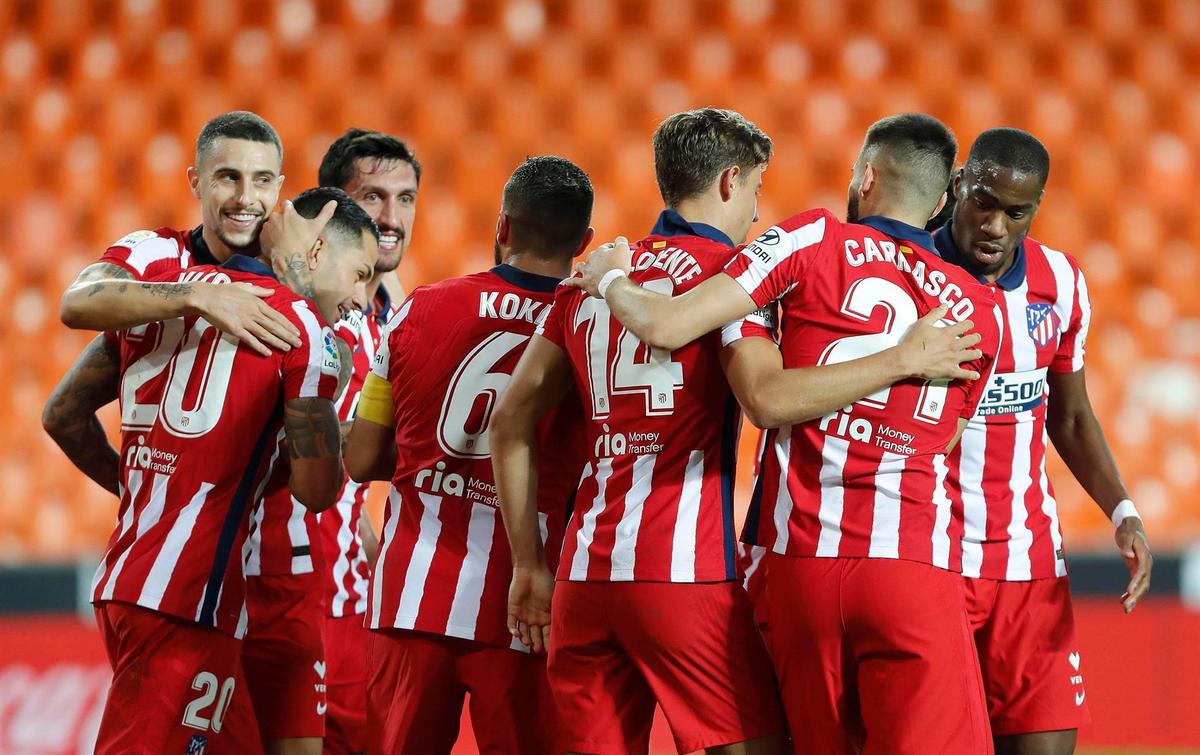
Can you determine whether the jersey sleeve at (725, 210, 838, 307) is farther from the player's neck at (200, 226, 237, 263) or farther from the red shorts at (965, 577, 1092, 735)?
the player's neck at (200, 226, 237, 263)

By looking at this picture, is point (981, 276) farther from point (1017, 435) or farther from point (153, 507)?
point (153, 507)

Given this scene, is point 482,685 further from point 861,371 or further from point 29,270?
point 29,270

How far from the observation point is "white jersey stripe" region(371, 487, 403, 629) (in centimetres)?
332

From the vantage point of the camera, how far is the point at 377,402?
346 cm

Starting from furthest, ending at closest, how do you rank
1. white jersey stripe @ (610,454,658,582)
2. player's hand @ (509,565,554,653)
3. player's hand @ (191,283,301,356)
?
player's hand @ (191,283,301,356)
player's hand @ (509,565,554,653)
white jersey stripe @ (610,454,658,582)

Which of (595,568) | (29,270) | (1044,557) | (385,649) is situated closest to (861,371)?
(595,568)

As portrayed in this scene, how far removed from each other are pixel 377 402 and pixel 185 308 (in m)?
0.54

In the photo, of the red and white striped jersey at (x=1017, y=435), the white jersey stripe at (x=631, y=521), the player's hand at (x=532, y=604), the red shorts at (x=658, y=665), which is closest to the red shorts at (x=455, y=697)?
the player's hand at (x=532, y=604)

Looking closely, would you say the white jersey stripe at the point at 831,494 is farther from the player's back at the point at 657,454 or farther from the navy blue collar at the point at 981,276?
the navy blue collar at the point at 981,276

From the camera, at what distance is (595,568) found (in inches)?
115

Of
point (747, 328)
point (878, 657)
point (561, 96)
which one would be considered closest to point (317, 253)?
point (747, 328)

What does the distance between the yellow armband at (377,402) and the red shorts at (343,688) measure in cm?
101

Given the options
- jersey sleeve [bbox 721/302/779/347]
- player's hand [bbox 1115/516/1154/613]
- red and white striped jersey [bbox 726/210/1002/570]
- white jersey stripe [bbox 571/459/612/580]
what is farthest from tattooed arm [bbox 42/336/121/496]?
player's hand [bbox 1115/516/1154/613]

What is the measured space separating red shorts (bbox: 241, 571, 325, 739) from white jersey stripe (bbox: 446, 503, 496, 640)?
2.70ft
